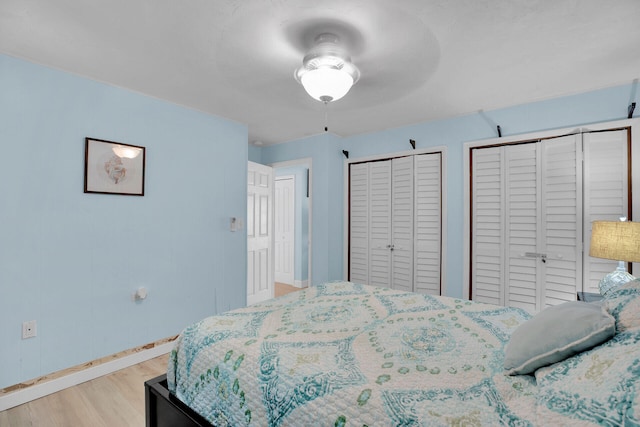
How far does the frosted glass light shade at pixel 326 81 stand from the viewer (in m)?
1.95

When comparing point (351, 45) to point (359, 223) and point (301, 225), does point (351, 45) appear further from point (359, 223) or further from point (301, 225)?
point (301, 225)

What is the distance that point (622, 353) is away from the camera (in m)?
0.84

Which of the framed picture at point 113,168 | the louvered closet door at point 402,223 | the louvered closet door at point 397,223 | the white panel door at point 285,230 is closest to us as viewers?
the framed picture at point 113,168

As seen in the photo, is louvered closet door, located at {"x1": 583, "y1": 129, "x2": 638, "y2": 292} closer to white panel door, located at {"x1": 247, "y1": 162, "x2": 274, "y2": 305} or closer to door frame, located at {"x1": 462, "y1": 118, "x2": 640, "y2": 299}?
door frame, located at {"x1": 462, "y1": 118, "x2": 640, "y2": 299}

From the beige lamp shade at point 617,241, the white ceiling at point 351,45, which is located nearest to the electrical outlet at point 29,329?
the white ceiling at point 351,45

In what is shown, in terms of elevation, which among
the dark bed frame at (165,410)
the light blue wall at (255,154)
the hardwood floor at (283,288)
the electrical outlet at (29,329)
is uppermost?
the light blue wall at (255,154)

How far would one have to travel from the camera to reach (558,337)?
103 cm

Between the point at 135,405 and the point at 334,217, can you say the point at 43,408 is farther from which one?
the point at 334,217

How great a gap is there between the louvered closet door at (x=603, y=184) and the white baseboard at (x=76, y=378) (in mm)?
3900

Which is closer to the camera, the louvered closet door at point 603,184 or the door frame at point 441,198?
the louvered closet door at point 603,184

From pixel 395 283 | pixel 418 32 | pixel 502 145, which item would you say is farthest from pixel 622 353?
pixel 395 283

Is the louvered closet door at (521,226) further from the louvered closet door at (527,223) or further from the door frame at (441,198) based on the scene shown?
the door frame at (441,198)

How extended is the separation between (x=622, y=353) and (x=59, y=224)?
124 inches

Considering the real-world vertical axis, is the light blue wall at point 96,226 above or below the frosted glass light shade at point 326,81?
below
